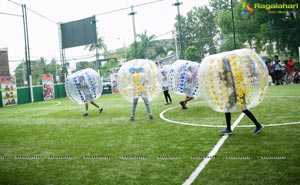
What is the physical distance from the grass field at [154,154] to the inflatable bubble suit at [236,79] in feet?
2.57

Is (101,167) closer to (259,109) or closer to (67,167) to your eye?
(67,167)

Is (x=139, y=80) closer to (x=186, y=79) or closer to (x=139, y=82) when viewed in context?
(x=139, y=82)

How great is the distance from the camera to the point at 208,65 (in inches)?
237

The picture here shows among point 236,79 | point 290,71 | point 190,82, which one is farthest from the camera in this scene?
point 290,71

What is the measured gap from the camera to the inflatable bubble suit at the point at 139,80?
901 cm

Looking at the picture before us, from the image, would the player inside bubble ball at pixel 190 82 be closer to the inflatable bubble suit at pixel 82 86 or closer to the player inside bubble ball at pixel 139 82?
the player inside bubble ball at pixel 139 82

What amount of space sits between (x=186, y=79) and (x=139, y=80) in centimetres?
238

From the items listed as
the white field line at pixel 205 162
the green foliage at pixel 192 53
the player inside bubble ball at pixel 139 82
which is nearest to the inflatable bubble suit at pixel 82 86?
the player inside bubble ball at pixel 139 82

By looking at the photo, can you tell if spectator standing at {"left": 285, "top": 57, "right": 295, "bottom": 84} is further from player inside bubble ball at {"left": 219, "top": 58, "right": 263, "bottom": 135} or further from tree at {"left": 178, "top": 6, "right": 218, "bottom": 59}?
tree at {"left": 178, "top": 6, "right": 218, "bottom": 59}

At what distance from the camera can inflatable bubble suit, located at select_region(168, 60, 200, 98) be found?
10648 millimetres

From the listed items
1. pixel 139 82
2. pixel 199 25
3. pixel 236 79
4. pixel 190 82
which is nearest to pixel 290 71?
pixel 190 82

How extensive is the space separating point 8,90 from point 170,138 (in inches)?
778

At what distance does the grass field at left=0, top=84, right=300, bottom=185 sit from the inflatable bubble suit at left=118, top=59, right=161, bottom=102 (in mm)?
1241

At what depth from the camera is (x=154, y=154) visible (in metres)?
5.25
